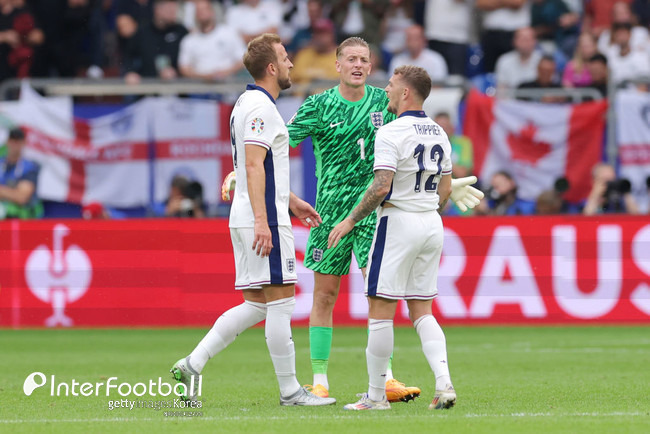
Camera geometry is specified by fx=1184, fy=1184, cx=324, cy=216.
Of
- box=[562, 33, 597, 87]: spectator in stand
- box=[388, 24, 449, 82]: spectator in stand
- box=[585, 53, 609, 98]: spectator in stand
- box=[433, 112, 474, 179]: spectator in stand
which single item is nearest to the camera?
box=[433, 112, 474, 179]: spectator in stand

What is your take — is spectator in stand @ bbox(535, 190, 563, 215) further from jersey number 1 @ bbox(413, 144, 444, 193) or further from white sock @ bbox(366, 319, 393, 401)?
white sock @ bbox(366, 319, 393, 401)

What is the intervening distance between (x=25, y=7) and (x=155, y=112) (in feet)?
13.6

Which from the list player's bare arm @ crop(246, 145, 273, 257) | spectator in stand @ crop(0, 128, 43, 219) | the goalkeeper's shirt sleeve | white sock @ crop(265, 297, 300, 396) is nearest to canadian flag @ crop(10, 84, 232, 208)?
spectator in stand @ crop(0, 128, 43, 219)

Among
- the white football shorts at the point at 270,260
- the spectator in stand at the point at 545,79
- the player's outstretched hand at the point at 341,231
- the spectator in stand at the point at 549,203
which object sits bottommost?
the white football shorts at the point at 270,260

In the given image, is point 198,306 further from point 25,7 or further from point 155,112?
point 25,7

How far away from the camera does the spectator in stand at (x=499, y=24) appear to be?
62.2ft

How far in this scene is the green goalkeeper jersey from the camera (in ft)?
28.5

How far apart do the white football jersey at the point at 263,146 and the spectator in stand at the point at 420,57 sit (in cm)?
1025

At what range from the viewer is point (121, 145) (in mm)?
16844

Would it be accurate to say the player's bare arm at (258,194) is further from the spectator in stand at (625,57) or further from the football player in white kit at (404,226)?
the spectator in stand at (625,57)

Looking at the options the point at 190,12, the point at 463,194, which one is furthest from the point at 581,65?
the point at 463,194

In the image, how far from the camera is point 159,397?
8.52 m

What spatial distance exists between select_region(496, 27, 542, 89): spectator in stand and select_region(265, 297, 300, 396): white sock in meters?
10.8

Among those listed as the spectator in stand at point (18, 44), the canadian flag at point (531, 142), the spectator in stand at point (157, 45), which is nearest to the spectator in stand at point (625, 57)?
the canadian flag at point (531, 142)
